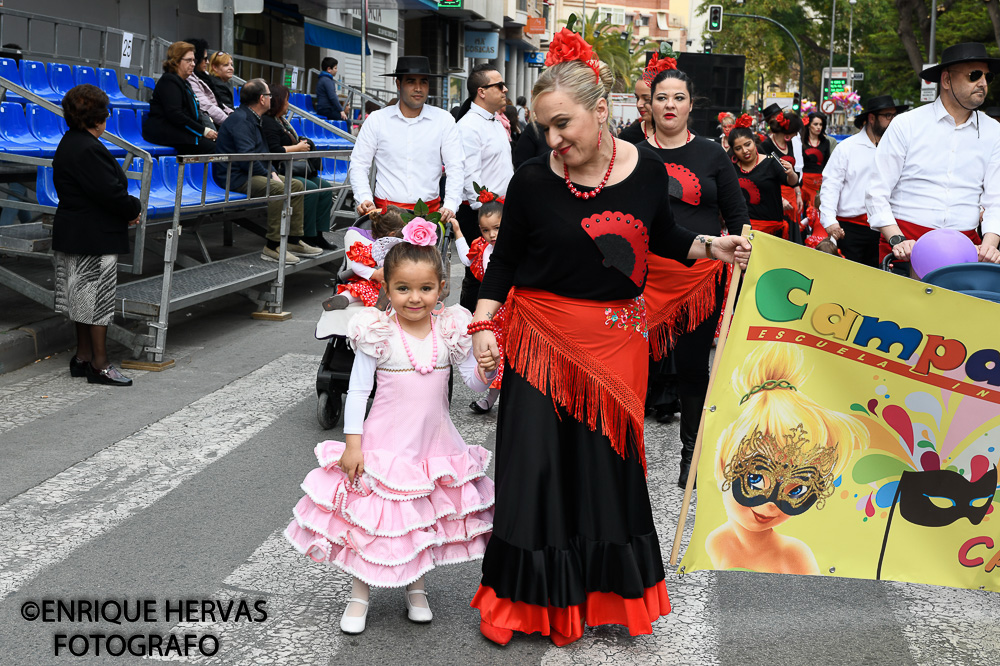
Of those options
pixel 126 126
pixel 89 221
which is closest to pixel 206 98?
pixel 126 126

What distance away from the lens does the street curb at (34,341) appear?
7695 millimetres

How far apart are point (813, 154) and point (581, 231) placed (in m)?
11.1

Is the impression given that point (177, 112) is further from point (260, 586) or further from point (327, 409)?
point (260, 586)

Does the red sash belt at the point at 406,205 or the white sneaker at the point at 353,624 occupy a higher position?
the red sash belt at the point at 406,205

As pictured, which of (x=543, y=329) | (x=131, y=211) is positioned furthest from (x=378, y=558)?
(x=131, y=211)

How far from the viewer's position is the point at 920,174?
5.54m

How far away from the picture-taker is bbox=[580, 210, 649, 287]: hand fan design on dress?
141 inches

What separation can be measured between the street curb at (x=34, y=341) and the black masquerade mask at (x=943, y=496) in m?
6.29

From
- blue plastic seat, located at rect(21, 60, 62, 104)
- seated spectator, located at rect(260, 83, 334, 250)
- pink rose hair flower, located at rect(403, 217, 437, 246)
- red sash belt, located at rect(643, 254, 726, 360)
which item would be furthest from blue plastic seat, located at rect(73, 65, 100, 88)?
pink rose hair flower, located at rect(403, 217, 437, 246)

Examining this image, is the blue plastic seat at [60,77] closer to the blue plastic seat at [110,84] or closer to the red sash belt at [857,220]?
the blue plastic seat at [110,84]

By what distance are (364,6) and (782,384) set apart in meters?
15.7

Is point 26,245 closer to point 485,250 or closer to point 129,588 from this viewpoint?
point 485,250

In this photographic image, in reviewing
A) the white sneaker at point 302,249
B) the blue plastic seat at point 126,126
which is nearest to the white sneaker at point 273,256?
the white sneaker at point 302,249

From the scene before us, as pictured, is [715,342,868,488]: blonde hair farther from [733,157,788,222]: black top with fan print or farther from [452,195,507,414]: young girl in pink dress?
[733,157,788,222]: black top with fan print
